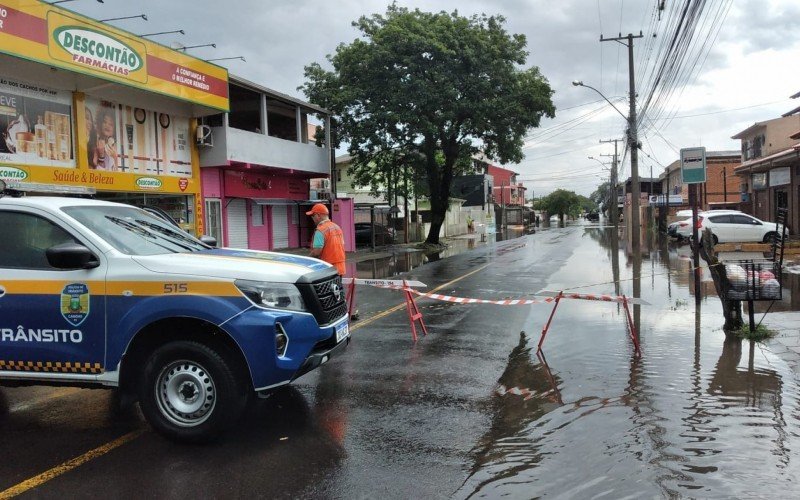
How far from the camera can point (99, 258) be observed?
14.9 feet

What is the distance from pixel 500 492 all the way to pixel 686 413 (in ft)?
7.23

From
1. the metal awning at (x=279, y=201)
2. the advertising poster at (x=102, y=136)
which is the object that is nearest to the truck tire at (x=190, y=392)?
the advertising poster at (x=102, y=136)

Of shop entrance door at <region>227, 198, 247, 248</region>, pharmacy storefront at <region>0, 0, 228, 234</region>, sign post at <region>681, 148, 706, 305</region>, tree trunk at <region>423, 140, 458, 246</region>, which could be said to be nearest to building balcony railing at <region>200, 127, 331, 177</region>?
pharmacy storefront at <region>0, 0, 228, 234</region>

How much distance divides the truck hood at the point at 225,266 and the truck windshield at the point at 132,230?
0.25m

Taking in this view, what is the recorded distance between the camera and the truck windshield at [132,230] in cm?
479

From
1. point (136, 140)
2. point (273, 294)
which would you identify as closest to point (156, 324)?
point (273, 294)

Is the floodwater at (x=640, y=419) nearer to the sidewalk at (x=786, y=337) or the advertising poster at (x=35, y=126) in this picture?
the sidewalk at (x=786, y=337)

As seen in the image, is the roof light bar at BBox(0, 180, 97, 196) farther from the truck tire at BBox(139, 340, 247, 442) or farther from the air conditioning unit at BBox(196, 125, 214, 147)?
the truck tire at BBox(139, 340, 247, 442)

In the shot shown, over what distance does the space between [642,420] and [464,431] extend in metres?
1.48

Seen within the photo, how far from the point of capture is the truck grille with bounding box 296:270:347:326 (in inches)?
185

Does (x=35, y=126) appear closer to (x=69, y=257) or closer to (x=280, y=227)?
(x=280, y=227)

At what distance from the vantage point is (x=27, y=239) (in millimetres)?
4750

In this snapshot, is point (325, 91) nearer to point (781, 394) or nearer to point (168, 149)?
point (168, 149)

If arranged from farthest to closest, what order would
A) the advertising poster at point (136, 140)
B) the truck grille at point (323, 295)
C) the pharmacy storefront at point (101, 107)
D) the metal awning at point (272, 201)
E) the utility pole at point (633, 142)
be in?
the utility pole at point (633, 142) → the metal awning at point (272, 201) → the advertising poster at point (136, 140) → the pharmacy storefront at point (101, 107) → the truck grille at point (323, 295)
